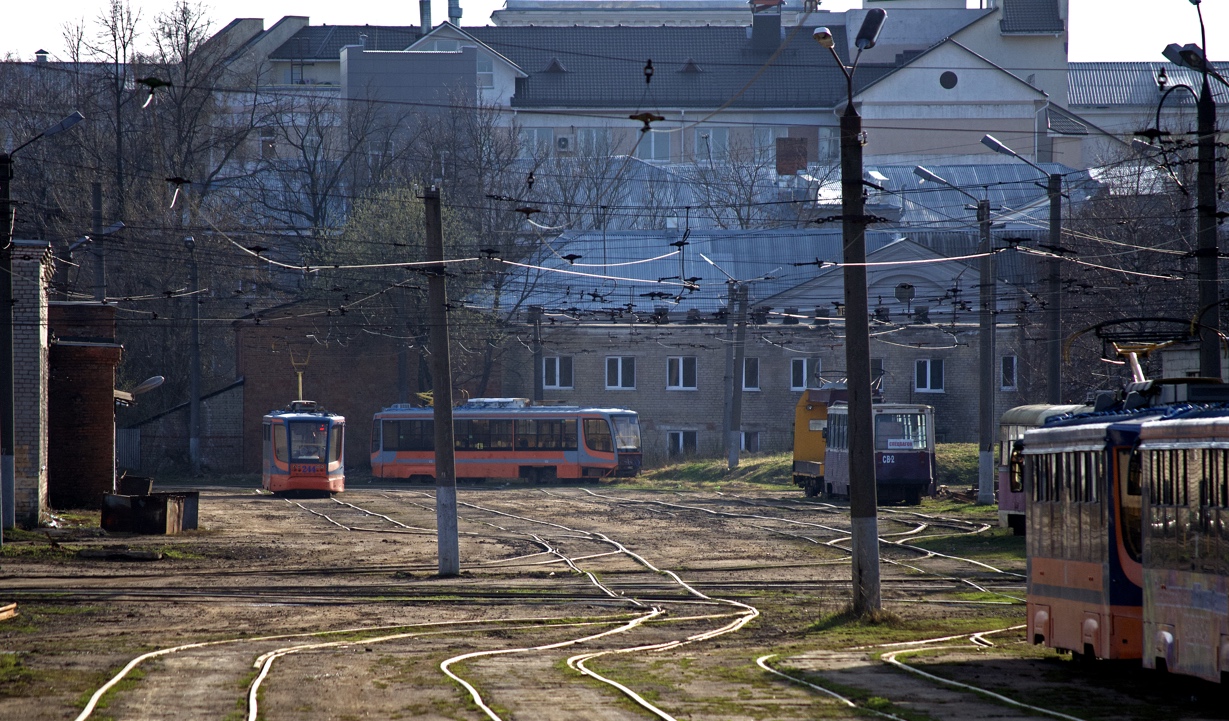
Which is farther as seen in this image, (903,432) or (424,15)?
(424,15)

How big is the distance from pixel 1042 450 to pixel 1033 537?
78 cm

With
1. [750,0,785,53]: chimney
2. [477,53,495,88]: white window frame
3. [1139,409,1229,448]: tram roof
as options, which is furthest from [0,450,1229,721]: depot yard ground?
[750,0,785,53]: chimney

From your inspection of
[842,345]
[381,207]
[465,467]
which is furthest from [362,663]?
[842,345]

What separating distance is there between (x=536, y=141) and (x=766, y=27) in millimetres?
16400

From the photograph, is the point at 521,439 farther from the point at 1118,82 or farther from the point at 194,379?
the point at 1118,82

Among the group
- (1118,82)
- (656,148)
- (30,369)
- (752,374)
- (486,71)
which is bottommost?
(752,374)

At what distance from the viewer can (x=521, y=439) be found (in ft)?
152

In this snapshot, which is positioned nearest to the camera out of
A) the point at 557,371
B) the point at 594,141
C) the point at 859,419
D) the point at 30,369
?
the point at 859,419

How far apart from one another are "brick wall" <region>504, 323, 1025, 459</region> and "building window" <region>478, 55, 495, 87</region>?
2822 centimetres

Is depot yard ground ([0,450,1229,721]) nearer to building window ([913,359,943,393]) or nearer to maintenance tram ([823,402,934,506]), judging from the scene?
maintenance tram ([823,402,934,506])

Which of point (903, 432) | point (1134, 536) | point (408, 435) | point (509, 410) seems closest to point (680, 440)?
point (509, 410)

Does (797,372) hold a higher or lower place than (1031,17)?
lower

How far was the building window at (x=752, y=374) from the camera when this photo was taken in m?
56.2

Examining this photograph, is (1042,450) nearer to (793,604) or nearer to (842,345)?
(793,604)
